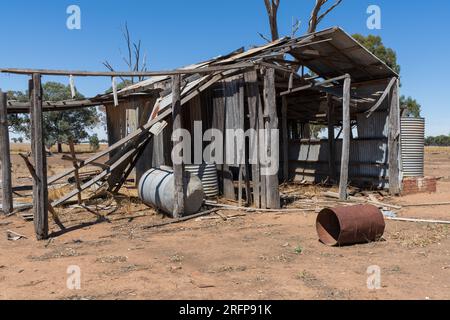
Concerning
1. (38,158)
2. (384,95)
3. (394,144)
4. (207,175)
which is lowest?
(207,175)

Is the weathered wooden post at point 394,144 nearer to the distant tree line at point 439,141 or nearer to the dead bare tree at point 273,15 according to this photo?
the dead bare tree at point 273,15

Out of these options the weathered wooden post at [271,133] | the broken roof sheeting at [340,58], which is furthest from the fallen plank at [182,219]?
the broken roof sheeting at [340,58]

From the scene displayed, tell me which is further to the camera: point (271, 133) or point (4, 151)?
point (4, 151)

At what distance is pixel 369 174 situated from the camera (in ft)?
43.6

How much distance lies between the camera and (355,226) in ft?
22.1

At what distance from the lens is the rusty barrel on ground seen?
264 inches

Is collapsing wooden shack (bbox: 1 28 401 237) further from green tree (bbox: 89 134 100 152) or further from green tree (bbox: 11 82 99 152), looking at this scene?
green tree (bbox: 89 134 100 152)

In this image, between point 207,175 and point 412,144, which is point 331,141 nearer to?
point 412,144

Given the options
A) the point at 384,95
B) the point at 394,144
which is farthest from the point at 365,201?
the point at 384,95

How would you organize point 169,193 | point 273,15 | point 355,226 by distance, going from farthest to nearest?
1. point 273,15
2. point 169,193
3. point 355,226

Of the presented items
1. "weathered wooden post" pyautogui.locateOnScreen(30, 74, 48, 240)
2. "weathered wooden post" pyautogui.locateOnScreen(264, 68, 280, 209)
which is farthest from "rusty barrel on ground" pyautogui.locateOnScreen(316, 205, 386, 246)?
"weathered wooden post" pyautogui.locateOnScreen(30, 74, 48, 240)

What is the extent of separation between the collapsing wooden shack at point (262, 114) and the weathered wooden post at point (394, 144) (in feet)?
0.09

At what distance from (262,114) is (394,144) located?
456 cm

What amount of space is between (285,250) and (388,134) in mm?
7438
